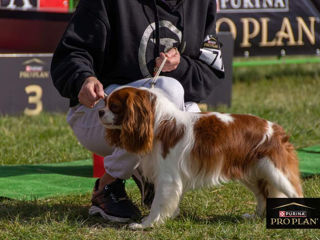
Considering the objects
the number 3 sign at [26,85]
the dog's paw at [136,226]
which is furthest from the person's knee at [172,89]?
the number 3 sign at [26,85]

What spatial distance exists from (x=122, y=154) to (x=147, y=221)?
15.2 inches

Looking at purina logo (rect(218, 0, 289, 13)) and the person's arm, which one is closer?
the person's arm

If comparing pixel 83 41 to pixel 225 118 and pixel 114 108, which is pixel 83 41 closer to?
pixel 114 108

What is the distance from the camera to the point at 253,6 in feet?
27.7

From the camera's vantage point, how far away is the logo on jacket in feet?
12.2

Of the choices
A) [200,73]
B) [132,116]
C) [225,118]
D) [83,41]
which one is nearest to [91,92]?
[132,116]

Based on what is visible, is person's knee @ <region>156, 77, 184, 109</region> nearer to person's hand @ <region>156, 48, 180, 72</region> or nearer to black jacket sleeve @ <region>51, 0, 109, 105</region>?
person's hand @ <region>156, 48, 180, 72</region>

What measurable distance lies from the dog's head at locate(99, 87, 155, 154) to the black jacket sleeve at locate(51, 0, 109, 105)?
1.20 feet

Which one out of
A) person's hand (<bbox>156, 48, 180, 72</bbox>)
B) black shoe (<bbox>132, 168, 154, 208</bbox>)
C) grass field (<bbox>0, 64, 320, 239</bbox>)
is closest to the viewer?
grass field (<bbox>0, 64, 320, 239</bbox>)

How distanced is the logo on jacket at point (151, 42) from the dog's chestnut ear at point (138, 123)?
0.48 metres

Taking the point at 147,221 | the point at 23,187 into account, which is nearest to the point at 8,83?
the point at 23,187

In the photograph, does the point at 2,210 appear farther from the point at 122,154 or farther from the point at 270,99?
the point at 270,99

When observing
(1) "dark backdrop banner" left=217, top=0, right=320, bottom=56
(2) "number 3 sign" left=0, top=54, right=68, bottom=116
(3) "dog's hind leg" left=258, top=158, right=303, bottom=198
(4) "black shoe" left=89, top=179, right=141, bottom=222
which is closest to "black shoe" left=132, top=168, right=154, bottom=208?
(4) "black shoe" left=89, top=179, right=141, bottom=222

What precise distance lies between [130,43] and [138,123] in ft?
2.10
